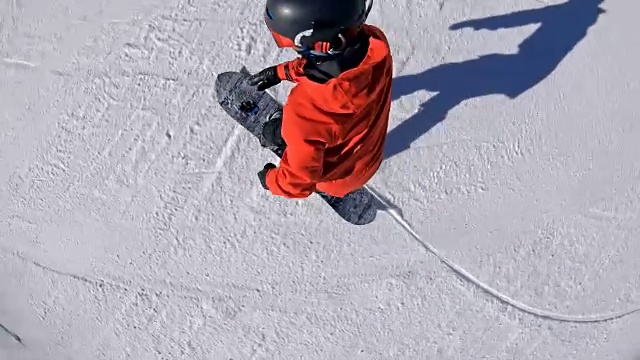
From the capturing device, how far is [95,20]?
215cm

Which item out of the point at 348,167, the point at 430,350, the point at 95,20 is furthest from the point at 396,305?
the point at 95,20

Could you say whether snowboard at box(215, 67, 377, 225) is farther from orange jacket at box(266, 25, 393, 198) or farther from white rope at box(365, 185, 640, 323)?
orange jacket at box(266, 25, 393, 198)

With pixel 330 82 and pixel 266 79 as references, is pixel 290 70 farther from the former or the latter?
pixel 330 82

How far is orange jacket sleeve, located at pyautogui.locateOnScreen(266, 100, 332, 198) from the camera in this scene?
132cm

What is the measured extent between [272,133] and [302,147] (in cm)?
66

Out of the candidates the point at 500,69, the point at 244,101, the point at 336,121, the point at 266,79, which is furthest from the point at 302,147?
the point at 500,69

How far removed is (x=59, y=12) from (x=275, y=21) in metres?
1.21

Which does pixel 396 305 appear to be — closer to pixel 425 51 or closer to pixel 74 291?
pixel 425 51

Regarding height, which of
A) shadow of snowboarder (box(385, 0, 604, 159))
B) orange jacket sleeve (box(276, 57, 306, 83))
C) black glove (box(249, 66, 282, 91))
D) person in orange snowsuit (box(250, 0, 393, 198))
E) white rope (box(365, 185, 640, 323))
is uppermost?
person in orange snowsuit (box(250, 0, 393, 198))

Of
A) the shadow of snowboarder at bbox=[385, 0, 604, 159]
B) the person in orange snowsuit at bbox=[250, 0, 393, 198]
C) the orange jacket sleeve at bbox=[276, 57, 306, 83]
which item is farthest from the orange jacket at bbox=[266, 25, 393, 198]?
the shadow of snowboarder at bbox=[385, 0, 604, 159]

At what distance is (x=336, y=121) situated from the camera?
1.30 m

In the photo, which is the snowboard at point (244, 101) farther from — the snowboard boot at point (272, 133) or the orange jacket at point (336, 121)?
the orange jacket at point (336, 121)

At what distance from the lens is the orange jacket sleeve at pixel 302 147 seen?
52.0 inches

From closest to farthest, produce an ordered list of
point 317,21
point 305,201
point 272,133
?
point 317,21 < point 272,133 < point 305,201
